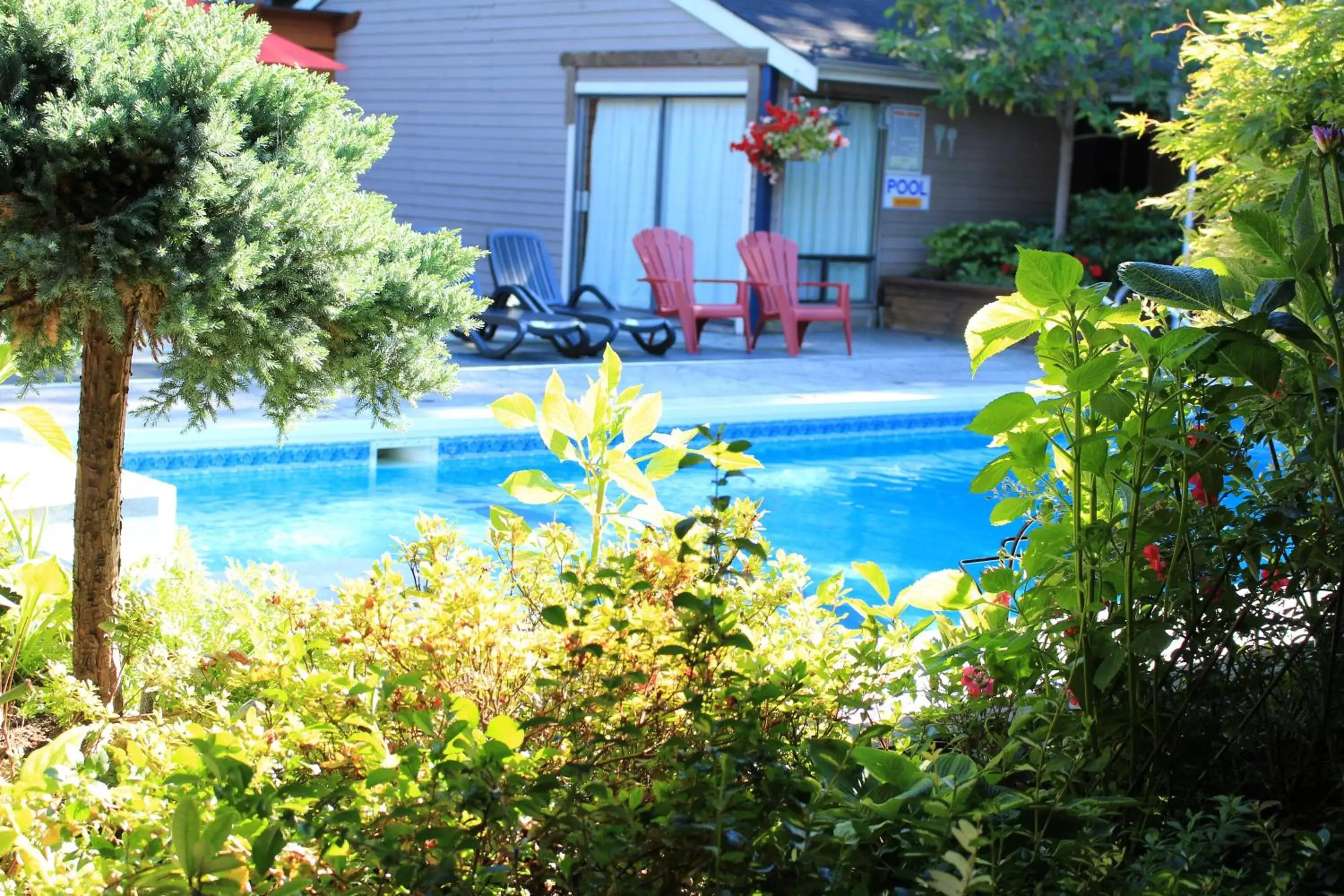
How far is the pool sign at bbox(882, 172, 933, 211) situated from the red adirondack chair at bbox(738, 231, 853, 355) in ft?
8.98

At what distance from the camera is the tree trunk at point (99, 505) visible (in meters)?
2.42

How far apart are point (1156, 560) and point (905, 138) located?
1337cm

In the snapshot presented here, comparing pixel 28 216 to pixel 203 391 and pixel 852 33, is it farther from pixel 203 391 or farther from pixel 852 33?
pixel 852 33

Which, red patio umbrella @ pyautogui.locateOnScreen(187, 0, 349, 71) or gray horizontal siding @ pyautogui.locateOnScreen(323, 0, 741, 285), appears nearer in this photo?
red patio umbrella @ pyautogui.locateOnScreen(187, 0, 349, 71)

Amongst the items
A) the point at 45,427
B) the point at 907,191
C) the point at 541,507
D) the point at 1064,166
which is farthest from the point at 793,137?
the point at 45,427

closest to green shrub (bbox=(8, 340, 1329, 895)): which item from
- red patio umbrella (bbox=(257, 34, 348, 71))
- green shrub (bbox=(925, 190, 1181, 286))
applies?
red patio umbrella (bbox=(257, 34, 348, 71))

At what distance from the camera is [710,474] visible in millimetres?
8227

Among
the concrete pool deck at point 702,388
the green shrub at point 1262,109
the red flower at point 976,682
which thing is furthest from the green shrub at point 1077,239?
the red flower at point 976,682

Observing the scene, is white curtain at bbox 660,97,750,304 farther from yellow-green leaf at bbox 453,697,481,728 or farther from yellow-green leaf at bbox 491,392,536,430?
yellow-green leaf at bbox 453,697,481,728

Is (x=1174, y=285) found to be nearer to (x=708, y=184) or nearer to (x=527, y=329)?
(x=527, y=329)

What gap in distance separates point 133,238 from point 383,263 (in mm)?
427

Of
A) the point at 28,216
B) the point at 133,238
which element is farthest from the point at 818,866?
the point at 28,216

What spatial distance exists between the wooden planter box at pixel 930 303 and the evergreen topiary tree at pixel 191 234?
11619mm

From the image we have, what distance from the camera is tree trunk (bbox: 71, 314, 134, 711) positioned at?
242cm
